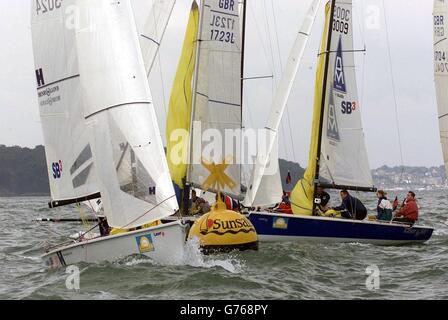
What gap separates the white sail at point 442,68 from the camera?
21.9 meters

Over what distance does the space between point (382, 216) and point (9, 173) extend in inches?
2955

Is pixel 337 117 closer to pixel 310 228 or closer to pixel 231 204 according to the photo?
pixel 310 228

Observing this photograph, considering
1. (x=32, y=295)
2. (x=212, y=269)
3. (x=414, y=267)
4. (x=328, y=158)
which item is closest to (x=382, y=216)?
(x=328, y=158)

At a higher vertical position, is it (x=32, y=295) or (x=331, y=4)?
(x=331, y=4)

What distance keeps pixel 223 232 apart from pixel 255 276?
3.35ft

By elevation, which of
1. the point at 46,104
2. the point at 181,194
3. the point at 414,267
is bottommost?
the point at 414,267

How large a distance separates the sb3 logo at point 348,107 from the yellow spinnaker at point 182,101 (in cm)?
342

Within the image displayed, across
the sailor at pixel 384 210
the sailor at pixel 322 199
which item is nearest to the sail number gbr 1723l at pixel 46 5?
the sailor at pixel 322 199

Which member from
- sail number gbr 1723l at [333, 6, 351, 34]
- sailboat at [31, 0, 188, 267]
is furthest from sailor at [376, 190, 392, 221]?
sailboat at [31, 0, 188, 267]

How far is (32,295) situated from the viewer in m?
9.45

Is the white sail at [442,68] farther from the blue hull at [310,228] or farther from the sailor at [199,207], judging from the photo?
the sailor at [199,207]
